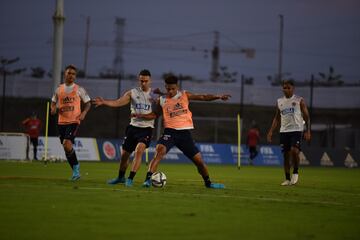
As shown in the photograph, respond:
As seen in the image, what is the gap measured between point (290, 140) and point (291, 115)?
→ 1.94ft

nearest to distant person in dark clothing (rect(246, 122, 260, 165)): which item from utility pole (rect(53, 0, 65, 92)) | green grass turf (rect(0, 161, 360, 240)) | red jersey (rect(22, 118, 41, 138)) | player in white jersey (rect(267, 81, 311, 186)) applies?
utility pole (rect(53, 0, 65, 92))

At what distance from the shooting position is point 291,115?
1825cm

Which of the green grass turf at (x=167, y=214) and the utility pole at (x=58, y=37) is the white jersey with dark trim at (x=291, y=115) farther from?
the utility pole at (x=58, y=37)

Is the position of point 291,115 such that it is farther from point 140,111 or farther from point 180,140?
point 140,111

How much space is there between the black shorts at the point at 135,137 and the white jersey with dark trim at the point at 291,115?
4116 millimetres

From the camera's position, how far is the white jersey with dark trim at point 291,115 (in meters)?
→ 18.2

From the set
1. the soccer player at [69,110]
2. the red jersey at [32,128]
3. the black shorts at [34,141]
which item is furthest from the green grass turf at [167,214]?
the red jersey at [32,128]

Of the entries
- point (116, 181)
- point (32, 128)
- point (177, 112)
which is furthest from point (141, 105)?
point (32, 128)

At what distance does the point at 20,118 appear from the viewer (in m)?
61.7

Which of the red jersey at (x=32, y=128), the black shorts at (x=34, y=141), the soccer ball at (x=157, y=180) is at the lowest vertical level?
the black shorts at (x=34, y=141)

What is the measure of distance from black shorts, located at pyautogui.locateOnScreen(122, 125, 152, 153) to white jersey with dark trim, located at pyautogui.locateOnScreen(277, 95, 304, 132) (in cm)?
412

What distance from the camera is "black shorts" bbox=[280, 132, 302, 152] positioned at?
1819 centimetres

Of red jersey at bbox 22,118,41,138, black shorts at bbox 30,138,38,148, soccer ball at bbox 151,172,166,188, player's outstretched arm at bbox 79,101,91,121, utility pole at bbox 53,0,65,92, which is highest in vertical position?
utility pole at bbox 53,0,65,92

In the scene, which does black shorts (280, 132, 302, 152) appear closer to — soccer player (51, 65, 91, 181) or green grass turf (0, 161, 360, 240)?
green grass turf (0, 161, 360, 240)
